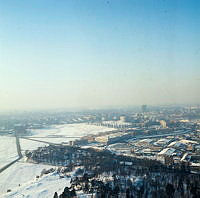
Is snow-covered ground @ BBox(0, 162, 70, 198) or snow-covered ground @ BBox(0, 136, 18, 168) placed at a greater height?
snow-covered ground @ BBox(0, 136, 18, 168)

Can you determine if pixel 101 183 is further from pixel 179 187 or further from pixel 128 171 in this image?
pixel 179 187

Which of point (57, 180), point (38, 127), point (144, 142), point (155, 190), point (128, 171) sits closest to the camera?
point (155, 190)

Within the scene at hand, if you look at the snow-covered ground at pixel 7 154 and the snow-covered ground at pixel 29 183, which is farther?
the snow-covered ground at pixel 7 154

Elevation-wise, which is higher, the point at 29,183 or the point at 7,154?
the point at 7,154

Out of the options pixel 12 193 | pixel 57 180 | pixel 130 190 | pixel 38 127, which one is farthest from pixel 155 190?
pixel 38 127

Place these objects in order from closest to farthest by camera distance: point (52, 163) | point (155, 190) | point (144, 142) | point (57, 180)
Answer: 1. point (155, 190)
2. point (57, 180)
3. point (52, 163)
4. point (144, 142)

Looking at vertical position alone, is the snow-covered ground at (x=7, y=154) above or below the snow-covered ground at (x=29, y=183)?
above

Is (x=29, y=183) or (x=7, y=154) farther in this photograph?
(x=7, y=154)

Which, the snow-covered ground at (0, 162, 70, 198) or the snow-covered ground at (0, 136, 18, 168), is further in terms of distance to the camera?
the snow-covered ground at (0, 136, 18, 168)

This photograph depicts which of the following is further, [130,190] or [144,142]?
[144,142]
